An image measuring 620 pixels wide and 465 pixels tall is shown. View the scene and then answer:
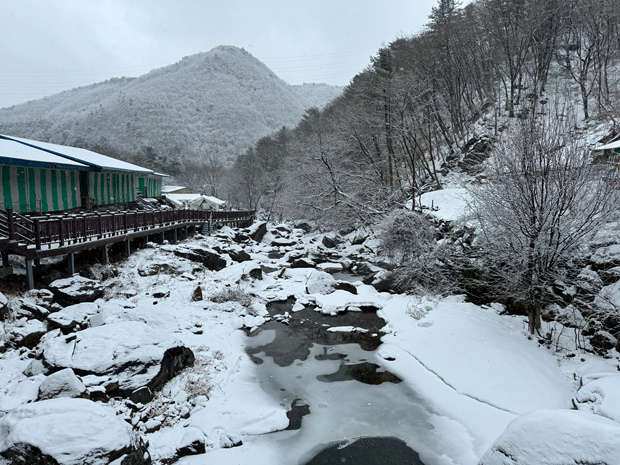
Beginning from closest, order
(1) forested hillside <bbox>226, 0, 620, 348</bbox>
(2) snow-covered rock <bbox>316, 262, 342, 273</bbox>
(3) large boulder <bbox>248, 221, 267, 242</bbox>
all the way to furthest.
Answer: (1) forested hillside <bbox>226, 0, 620, 348</bbox> < (2) snow-covered rock <bbox>316, 262, 342, 273</bbox> < (3) large boulder <bbox>248, 221, 267, 242</bbox>

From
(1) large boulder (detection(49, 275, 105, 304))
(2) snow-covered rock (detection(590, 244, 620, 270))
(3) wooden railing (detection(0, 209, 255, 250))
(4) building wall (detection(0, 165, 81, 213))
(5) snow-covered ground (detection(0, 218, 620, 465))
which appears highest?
(4) building wall (detection(0, 165, 81, 213))

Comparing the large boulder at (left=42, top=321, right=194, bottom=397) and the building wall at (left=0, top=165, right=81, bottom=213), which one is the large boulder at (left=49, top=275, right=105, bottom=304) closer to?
the large boulder at (left=42, top=321, right=194, bottom=397)

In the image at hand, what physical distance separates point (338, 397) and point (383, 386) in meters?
1.19

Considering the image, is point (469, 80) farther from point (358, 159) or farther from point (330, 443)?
point (330, 443)

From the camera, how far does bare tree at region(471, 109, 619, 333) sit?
8070mm

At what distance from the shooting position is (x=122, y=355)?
7.54 m

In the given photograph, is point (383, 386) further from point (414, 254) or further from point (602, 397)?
point (414, 254)

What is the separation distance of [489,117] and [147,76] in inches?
6932

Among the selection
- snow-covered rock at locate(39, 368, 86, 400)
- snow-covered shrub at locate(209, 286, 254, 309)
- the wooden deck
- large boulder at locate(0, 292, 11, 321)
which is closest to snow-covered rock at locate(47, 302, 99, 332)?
large boulder at locate(0, 292, 11, 321)

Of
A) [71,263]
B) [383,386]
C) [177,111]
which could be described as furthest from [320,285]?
[177,111]

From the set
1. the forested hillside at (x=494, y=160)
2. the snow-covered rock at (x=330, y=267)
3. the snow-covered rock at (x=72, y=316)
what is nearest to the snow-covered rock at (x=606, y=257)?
the forested hillside at (x=494, y=160)

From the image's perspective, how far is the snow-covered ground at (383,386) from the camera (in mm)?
6184

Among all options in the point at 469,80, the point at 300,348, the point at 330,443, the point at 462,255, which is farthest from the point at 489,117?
the point at 330,443

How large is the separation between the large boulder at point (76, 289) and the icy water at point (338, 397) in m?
5.45
